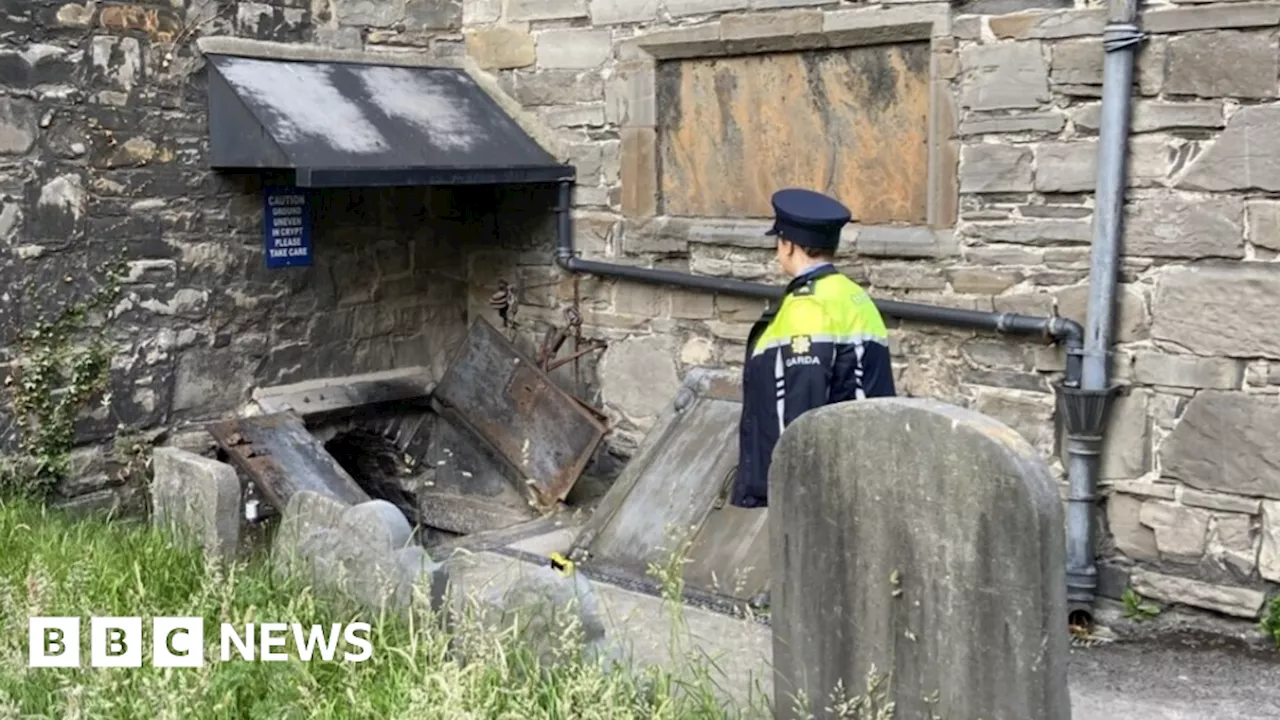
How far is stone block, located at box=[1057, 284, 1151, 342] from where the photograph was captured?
5.29 meters

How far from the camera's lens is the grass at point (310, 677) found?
3418mm

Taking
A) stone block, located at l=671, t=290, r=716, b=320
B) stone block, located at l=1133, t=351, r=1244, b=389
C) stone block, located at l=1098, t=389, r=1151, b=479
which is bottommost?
stone block, located at l=1098, t=389, r=1151, b=479

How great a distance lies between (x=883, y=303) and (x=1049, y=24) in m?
1.31

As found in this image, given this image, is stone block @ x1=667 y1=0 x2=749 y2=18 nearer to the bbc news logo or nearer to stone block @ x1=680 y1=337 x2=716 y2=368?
stone block @ x1=680 y1=337 x2=716 y2=368

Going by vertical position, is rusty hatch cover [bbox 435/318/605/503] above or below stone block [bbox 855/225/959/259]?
below

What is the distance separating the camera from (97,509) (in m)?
6.12

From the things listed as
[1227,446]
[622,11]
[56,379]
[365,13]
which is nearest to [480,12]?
[365,13]

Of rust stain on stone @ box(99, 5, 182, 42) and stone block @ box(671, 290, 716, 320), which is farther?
stone block @ box(671, 290, 716, 320)

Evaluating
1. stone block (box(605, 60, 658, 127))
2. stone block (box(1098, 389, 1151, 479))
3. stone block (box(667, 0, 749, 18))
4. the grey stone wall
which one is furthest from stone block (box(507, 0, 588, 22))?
stone block (box(1098, 389, 1151, 479))

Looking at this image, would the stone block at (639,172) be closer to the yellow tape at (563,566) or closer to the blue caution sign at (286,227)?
the blue caution sign at (286,227)

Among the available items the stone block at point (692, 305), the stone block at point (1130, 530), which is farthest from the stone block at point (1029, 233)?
the stone block at point (692, 305)

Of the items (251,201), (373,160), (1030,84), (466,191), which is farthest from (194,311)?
(1030,84)

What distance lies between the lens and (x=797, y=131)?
632 cm

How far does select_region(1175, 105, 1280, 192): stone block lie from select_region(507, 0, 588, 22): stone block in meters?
3.15
